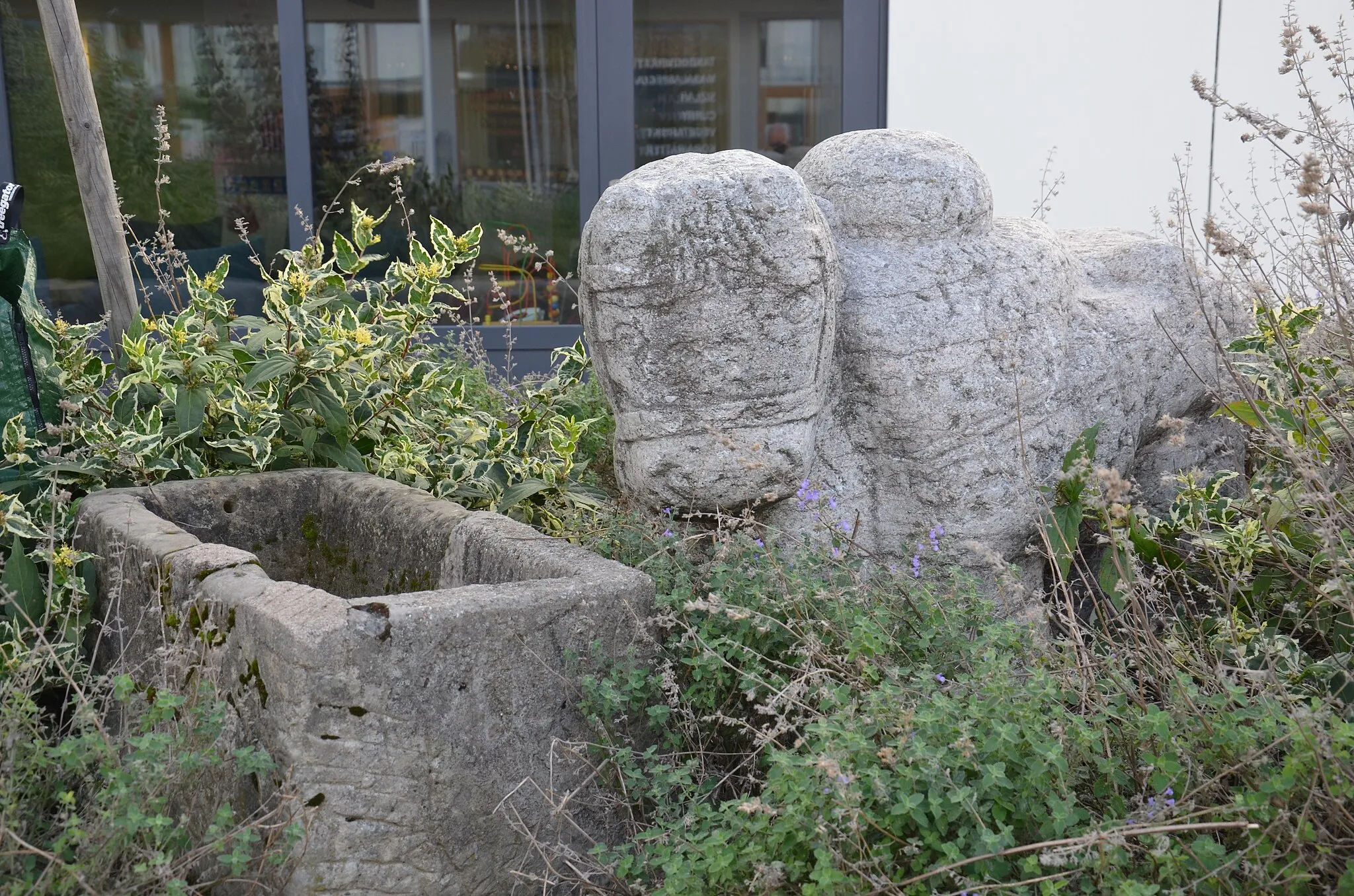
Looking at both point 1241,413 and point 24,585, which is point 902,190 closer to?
point 1241,413

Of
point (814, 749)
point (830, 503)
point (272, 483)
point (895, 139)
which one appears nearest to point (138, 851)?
point (814, 749)

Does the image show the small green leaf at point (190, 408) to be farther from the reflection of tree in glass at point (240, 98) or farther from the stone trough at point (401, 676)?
the reflection of tree in glass at point (240, 98)

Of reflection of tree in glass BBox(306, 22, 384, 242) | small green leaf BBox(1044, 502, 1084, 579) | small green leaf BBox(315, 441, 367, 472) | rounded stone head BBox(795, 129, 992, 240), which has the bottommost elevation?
small green leaf BBox(1044, 502, 1084, 579)

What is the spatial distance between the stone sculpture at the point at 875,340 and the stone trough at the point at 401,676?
451 mm

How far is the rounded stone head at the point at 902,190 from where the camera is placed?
2.88 m

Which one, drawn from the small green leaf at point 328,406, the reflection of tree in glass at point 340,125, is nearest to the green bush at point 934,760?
the small green leaf at point 328,406

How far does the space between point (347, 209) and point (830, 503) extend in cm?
445

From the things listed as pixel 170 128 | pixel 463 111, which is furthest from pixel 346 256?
pixel 170 128

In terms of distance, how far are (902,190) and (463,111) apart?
12.9 ft

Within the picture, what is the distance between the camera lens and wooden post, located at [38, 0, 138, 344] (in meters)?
3.32

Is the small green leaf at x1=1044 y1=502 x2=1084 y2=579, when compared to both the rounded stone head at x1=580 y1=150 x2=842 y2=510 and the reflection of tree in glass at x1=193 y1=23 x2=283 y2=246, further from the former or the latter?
the reflection of tree in glass at x1=193 y1=23 x2=283 y2=246

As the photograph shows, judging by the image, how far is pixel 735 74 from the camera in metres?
6.18

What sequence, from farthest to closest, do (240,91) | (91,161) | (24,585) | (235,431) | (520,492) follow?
(240,91), (91,161), (235,431), (520,492), (24,585)

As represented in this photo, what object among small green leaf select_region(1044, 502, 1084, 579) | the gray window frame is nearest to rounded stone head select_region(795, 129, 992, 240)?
small green leaf select_region(1044, 502, 1084, 579)
